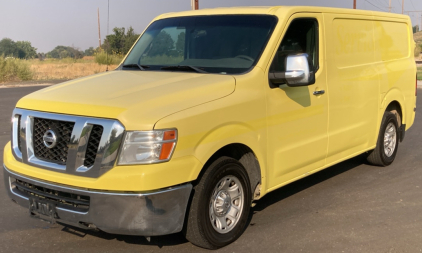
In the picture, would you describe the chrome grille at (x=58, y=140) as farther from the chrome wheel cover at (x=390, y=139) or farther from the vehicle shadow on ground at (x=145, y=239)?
the chrome wheel cover at (x=390, y=139)

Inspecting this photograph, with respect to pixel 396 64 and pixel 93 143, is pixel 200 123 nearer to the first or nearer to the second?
pixel 93 143

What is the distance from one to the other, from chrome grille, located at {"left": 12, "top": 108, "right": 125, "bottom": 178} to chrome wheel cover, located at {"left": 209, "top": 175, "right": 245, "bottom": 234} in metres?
1.02

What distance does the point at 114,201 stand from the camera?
3.71 metres

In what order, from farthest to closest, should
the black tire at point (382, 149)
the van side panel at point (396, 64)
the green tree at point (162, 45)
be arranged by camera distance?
the black tire at point (382, 149)
the van side panel at point (396, 64)
the green tree at point (162, 45)

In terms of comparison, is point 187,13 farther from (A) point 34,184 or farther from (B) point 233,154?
(A) point 34,184

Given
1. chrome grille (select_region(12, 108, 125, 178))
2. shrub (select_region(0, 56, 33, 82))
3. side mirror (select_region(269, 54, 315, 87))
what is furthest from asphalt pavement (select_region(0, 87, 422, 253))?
shrub (select_region(0, 56, 33, 82))

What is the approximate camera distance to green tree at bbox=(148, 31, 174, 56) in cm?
551

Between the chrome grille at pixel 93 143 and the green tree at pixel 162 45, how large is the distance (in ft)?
6.15

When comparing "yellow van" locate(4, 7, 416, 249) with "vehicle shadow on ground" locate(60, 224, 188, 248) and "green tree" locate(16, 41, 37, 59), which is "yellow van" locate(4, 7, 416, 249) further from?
"green tree" locate(16, 41, 37, 59)

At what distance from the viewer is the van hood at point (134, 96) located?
3.77m

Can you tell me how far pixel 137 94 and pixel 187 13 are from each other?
6.47 ft

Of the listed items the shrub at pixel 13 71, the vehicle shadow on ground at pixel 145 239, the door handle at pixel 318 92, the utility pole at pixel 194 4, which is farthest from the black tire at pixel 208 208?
the shrub at pixel 13 71

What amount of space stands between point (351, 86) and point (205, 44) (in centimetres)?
189

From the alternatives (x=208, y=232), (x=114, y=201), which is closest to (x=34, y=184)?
(x=114, y=201)
